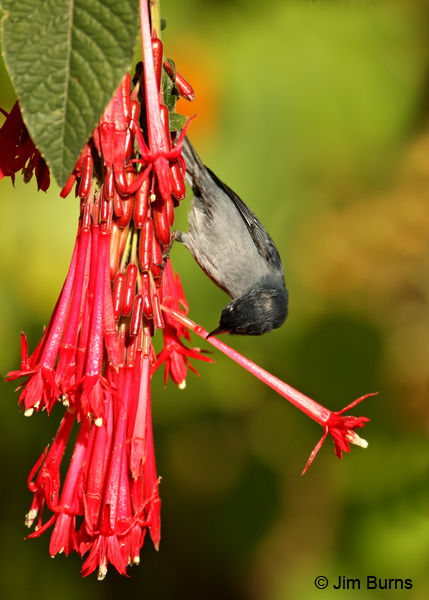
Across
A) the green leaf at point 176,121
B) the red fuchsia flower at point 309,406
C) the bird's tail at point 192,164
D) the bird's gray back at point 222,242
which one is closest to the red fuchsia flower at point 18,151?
the green leaf at point 176,121

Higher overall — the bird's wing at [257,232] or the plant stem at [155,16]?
the plant stem at [155,16]

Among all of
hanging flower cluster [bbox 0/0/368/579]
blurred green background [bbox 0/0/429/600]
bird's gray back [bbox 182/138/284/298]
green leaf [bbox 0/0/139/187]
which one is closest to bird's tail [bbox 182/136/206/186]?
bird's gray back [bbox 182/138/284/298]

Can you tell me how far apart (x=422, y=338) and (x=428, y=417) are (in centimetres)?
39

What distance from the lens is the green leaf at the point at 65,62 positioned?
0.62 m

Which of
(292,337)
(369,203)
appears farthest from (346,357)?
(369,203)

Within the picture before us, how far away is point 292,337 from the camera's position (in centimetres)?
274

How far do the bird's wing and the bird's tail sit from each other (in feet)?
0.24

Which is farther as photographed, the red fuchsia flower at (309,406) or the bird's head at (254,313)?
the bird's head at (254,313)

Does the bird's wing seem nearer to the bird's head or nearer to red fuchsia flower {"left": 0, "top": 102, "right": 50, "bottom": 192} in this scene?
the bird's head

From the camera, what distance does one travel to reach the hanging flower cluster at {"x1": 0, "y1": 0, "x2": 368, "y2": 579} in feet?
3.06

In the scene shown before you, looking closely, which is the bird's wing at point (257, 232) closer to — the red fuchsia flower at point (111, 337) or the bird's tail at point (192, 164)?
the bird's tail at point (192, 164)

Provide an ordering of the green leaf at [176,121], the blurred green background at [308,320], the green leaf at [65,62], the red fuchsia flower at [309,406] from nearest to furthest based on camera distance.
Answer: the green leaf at [65,62], the green leaf at [176,121], the red fuchsia flower at [309,406], the blurred green background at [308,320]

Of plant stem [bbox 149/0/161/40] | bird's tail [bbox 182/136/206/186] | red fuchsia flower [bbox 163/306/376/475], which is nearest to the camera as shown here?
plant stem [bbox 149/0/161/40]

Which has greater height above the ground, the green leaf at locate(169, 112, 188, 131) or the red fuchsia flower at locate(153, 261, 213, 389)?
the green leaf at locate(169, 112, 188, 131)
